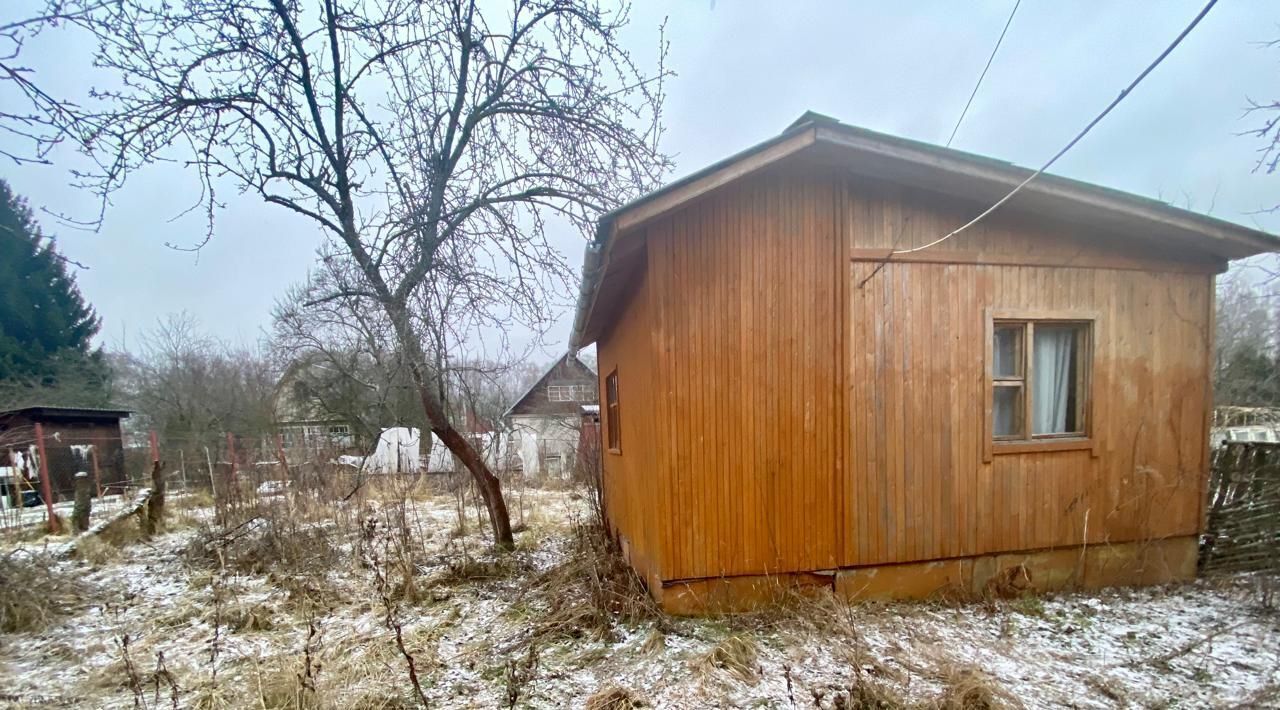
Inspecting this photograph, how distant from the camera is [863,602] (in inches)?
159

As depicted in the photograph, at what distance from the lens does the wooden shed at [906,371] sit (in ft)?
12.8

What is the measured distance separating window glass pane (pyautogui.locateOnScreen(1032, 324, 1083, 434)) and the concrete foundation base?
113cm

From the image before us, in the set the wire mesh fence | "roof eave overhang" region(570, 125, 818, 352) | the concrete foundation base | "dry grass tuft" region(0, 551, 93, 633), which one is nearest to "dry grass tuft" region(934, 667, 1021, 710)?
the concrete foundation base

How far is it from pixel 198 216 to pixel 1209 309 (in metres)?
9.63

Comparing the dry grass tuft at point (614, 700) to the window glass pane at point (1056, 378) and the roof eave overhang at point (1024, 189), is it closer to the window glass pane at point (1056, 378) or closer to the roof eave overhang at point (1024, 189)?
the roof eave overhang at point (1024, 189)

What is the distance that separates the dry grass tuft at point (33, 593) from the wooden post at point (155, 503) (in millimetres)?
2099

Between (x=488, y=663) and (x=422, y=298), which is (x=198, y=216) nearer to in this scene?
(x=422, y=298)

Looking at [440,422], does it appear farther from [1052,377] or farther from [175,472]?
[175,472]

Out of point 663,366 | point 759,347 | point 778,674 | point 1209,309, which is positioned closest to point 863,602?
point 778,674

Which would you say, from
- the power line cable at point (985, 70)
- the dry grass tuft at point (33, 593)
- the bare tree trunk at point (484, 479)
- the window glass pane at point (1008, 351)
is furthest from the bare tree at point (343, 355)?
the window glass pane at point (1008, 351)

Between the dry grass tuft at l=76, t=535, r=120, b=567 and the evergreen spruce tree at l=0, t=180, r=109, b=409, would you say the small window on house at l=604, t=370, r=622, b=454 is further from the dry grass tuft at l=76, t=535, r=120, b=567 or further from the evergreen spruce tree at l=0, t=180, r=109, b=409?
the evergreen spruce tree at l=0, t=180, r=109, b=409

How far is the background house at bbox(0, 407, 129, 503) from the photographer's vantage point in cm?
863

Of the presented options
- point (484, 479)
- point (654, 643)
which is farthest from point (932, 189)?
point (484, 479)

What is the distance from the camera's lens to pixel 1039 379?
4.44 metres
